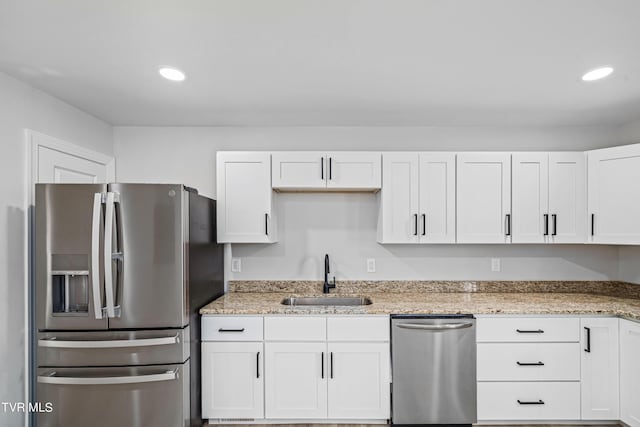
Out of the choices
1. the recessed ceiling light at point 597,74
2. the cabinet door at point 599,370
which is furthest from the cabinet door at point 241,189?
the cabinet door at point 599,370

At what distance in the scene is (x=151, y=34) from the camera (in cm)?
175

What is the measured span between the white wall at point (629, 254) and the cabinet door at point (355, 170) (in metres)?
2.19

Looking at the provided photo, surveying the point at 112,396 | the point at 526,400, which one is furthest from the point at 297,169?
the point at 526,400

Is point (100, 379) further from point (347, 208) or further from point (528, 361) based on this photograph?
point (528, 361)

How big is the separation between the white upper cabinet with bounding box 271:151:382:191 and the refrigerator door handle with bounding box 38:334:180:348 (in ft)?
4.46

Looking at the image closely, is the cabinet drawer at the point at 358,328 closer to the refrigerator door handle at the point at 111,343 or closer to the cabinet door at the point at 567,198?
the refrigerator door handle at the point at 111,343

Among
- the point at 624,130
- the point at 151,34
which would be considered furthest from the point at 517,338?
the point at 151,34

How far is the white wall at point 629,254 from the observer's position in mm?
3193

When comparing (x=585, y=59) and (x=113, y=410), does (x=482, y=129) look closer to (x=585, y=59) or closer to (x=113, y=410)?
(x=585, y=59)

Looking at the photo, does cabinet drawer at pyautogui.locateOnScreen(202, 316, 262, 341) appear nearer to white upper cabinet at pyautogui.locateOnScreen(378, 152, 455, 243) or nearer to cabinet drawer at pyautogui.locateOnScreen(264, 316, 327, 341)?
cabinet drawer at pyautogui.locateOnScreen(264, 316, 327, 341)

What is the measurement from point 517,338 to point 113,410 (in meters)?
2.66

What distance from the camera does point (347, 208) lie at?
11.1 feet

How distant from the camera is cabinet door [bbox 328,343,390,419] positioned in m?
2.66

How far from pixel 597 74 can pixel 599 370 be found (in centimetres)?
196
